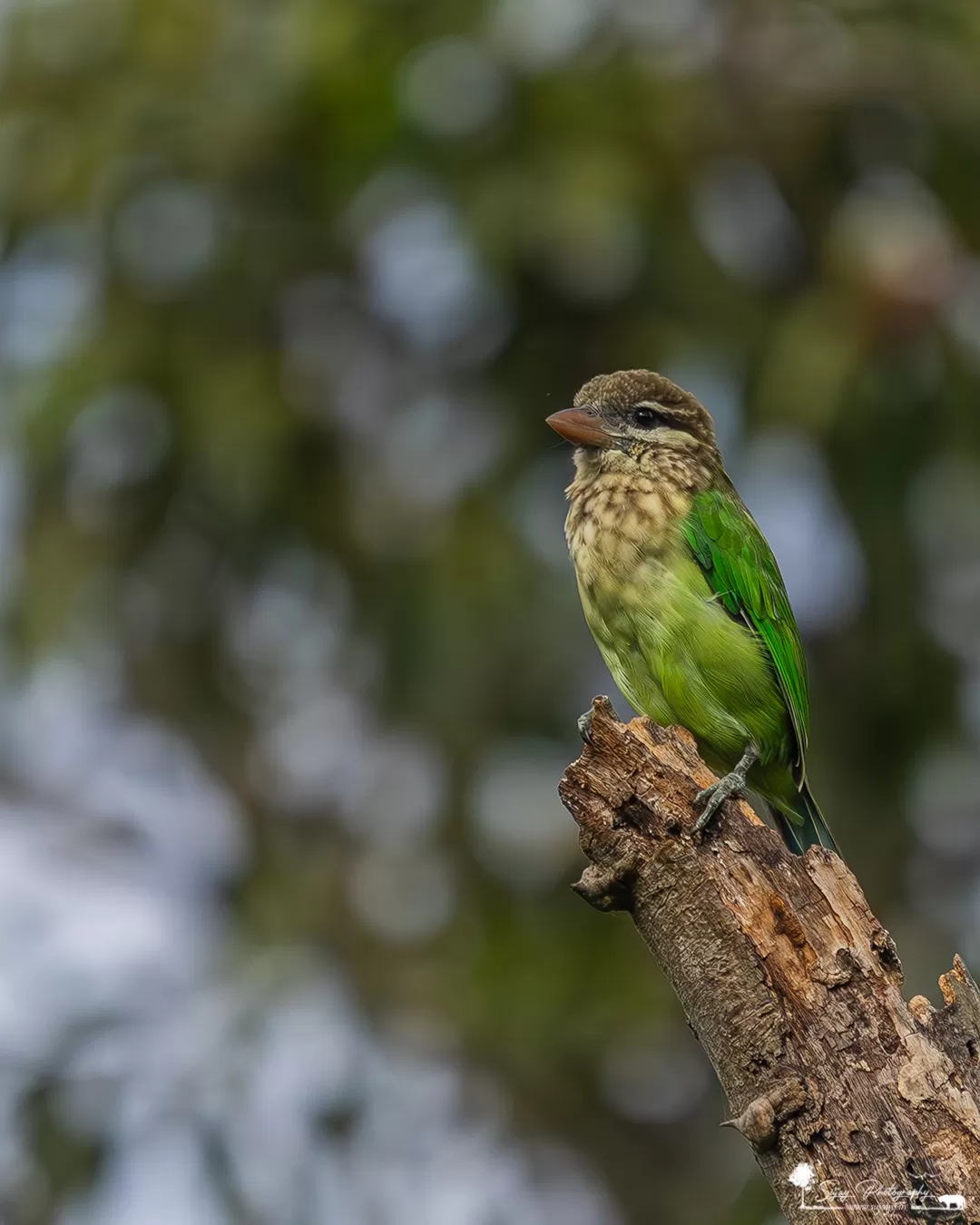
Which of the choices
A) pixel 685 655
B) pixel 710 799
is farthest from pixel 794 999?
pixel 685 655

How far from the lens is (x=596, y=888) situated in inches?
149

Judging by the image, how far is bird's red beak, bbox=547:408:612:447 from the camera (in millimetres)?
5703

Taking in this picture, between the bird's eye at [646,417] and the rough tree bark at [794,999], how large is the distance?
2.03m

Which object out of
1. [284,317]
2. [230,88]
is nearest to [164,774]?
[284,317]

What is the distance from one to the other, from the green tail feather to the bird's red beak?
1.27m

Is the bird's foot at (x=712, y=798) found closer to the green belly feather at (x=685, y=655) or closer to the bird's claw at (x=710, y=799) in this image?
the bird's claw at (x=710, y=799)

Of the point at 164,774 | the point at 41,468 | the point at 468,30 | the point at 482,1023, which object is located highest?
the point at 468,30

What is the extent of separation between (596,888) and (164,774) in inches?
196

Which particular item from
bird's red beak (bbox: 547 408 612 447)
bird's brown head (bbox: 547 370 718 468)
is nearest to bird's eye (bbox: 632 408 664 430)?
bird's brown head (bbox: 547 370 718 468)

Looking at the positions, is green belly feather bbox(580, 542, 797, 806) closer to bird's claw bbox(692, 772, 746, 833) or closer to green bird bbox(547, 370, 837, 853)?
green bird bbox(547, 370, 837, 853)

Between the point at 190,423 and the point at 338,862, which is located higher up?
the point at 190,423

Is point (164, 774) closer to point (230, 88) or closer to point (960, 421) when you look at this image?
point (230, 88)

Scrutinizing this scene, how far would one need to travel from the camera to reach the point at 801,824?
5.62 m

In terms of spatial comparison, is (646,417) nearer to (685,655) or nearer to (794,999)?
(685,655)
